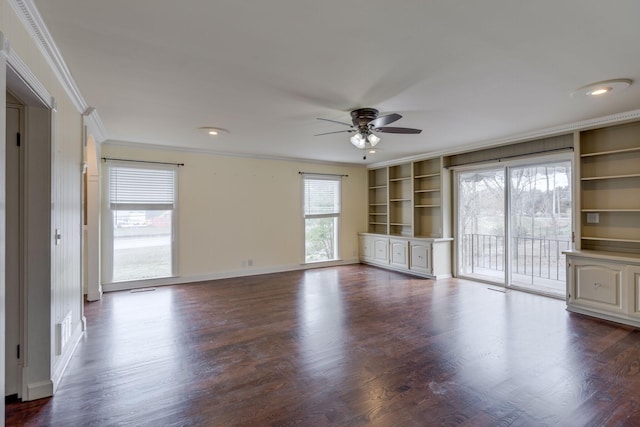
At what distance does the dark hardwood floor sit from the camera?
2100 mm

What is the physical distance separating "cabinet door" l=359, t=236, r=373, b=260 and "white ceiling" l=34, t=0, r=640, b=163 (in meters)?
4.06

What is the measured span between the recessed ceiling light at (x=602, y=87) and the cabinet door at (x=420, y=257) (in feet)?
11.7

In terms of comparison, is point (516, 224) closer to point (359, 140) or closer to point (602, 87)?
point (602, 87)

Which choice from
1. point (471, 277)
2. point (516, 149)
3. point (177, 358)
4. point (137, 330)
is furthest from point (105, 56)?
point (471, 277)

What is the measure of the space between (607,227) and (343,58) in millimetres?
4244

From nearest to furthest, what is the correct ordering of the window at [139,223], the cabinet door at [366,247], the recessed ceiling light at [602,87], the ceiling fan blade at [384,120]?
the recessed ceiling light at [602,87], the ceiling fan blade at [384,120], the window at [139,223], the cabinet door at [366,247]

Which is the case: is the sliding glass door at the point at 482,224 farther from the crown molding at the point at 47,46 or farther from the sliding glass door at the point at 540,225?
the crown molding at the point at 47,46

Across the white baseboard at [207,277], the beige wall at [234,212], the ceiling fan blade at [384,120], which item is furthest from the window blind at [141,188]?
the ceiling fan blade at [384,120]

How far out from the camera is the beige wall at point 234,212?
577 centimetres

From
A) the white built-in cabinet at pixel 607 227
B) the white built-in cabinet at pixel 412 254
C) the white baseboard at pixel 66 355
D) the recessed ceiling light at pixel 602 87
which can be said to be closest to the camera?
the white baseboard at pixel 66 355

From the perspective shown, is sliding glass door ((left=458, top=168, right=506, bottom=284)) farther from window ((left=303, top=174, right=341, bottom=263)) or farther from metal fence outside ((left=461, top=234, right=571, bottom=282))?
window ((left=303, top=174, right=341, bottom=263))

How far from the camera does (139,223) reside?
5.39 metres

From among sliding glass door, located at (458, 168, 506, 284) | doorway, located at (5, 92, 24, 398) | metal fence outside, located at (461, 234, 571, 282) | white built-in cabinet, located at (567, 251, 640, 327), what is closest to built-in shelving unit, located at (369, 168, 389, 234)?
sliding glass door, located at (458, 168, 506, 284)

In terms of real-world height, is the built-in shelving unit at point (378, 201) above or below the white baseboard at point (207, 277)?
above
